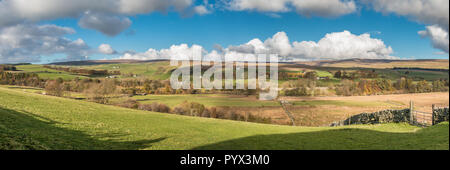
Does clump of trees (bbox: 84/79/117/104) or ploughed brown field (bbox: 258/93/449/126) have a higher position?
clump of trees (bbox: 84/79/117/104)

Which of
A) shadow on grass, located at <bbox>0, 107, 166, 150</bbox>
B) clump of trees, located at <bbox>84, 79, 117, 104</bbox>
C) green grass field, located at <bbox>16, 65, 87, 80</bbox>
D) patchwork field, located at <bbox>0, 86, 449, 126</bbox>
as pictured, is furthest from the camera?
green grass field, located at <bbox>16, 65, 87, 80</bbox>

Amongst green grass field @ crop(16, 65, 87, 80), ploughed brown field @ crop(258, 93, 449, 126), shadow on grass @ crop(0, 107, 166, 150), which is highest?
green grass field @ crop(16, 65, 87, 80)

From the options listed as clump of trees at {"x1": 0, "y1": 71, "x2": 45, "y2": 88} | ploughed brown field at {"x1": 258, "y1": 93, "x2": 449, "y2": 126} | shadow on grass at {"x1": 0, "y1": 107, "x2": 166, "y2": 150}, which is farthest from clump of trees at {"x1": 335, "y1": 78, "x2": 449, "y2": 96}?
clump of trees at {"x1": 0, "y1": 71, "x2": 45, "y2": 88}

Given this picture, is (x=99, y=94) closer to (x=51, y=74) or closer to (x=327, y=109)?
(x=327, y=109)

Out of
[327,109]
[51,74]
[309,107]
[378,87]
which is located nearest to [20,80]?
[51,74]

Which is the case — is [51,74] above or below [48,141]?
above

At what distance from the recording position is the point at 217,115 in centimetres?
Result: 8312

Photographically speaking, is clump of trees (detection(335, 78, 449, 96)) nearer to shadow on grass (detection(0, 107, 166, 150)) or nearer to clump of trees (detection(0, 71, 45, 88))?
shadow on grass (detection(0, 107, 166, 150))

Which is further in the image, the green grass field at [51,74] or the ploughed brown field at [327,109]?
the green grass field at [51,74]

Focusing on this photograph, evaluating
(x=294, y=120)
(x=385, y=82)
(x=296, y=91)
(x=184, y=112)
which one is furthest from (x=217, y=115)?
(x=385, y=82)

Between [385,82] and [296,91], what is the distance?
43.8 meters

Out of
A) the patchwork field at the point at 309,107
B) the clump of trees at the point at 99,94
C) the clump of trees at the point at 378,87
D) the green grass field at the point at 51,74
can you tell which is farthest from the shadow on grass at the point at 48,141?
the green grass field at the point at 51,74

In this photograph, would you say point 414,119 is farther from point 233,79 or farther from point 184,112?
point 233,79

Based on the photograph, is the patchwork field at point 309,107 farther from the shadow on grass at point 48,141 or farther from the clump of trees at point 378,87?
the shadow on grass at point 48,141
